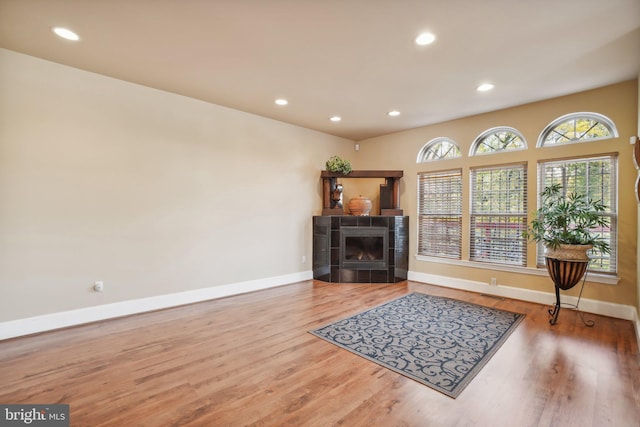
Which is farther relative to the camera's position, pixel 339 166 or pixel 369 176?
pixel 369 176

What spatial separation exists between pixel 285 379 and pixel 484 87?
3.83m

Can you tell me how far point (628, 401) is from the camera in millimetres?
1890

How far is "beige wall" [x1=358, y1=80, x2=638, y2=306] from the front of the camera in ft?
10.9

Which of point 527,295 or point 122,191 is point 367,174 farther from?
point 122,191

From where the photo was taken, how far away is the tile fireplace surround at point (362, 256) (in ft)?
16.7

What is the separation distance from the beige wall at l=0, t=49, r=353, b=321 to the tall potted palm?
374 cm

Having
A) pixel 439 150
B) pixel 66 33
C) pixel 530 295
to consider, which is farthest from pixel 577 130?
pixel 66 33

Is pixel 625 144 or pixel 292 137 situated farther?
pixel 292 137

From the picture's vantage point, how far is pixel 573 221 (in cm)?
348

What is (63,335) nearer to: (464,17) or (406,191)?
(464,17)

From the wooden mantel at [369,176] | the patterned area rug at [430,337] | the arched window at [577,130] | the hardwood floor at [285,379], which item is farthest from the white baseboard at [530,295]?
the arched window at [577,130]

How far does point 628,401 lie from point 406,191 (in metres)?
3.93

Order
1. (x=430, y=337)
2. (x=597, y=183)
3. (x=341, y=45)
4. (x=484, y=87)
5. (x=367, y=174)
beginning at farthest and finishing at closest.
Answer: (x=367, y=174) → (x=597, y=183) → (x=484, y=87) → (x=430, y=337) → (x=341, y=45)

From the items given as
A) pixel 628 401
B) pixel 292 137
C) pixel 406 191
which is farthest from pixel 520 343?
pixel 292 137
